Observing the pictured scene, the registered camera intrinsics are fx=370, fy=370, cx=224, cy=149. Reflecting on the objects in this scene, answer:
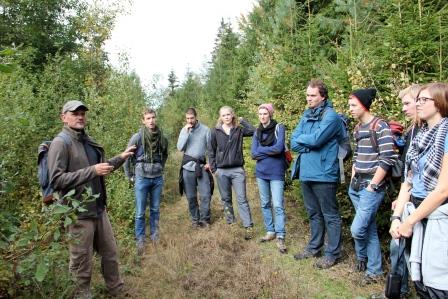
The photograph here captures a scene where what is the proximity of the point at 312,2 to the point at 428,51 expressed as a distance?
5873 mm

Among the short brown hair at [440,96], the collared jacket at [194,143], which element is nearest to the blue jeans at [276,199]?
the collared jacket at [194,143]

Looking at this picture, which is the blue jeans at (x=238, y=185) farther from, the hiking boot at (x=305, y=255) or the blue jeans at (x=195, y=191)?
the hiking boot at (x=305, y=255)

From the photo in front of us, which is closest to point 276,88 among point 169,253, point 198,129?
point 198,129

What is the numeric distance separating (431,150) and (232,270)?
3110mm

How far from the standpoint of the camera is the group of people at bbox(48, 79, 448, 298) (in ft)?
8.73

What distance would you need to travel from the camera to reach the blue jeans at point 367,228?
4164mm

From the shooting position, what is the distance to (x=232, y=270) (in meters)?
4.97

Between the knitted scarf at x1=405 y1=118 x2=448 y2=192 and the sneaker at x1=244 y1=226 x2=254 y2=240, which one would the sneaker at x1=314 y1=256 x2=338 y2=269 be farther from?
the knitted scarf at x1=405 y1=118 x2=448 y2=192

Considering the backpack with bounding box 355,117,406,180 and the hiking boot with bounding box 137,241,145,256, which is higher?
the backpack with bounding box 355,117,406,180

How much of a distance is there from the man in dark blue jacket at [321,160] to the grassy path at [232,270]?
43 centimetres

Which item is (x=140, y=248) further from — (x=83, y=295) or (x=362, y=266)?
(x=362, y=266)

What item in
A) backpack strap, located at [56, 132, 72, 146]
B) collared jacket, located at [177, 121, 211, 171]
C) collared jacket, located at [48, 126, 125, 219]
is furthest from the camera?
collared jacket, located at [177, 121, 211, 171]

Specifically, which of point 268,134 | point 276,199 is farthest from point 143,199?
point 268,134

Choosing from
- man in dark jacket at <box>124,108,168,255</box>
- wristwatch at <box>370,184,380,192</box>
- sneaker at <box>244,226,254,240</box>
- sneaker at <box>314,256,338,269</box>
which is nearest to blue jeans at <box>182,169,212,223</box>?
man in dark jacket at <box>124,108,168,255</box>
